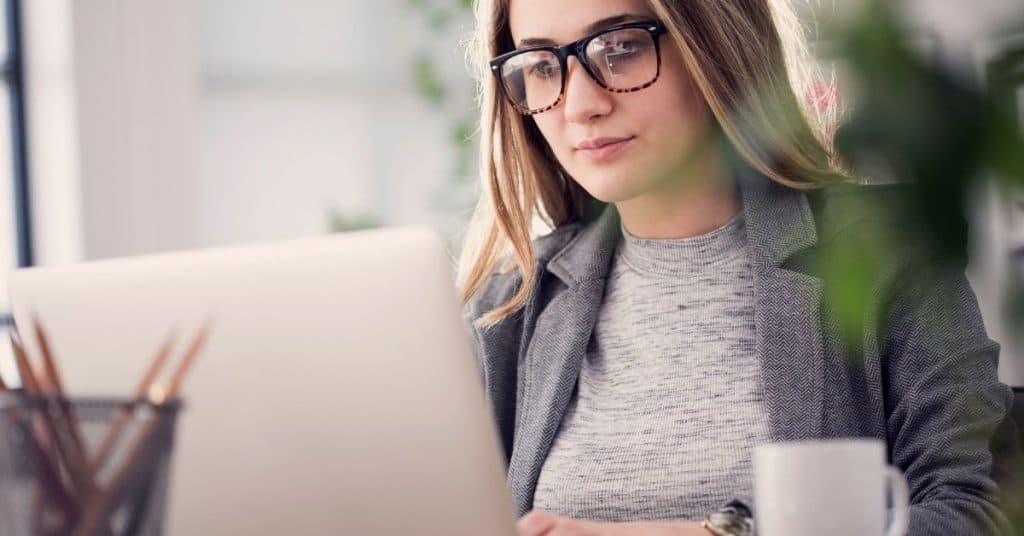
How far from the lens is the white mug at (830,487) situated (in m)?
0.81

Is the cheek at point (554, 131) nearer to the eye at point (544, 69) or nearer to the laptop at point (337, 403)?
the eye at point (544, 69)

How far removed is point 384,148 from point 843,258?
382 cm

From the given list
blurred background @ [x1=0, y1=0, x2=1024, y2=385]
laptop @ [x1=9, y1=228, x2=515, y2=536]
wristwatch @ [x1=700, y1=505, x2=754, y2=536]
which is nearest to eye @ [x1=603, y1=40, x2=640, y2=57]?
wristwatch @ [x1=700, y1=505, x2=754, y2=536]

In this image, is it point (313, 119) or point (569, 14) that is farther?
point (313, 119)

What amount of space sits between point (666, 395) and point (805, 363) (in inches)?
7.0

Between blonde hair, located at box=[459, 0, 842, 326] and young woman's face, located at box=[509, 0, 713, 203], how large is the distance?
1.1 inches

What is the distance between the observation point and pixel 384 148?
407cm

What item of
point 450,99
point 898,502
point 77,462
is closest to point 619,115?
point 898,502

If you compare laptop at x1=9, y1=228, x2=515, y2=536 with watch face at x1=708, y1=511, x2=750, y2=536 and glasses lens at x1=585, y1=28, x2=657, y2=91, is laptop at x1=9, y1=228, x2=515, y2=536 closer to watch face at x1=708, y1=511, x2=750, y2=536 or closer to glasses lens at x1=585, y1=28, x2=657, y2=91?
watch face at x1=708, y1=511, x2=750, y2=536

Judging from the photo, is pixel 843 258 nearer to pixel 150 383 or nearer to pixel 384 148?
pixel 150 383

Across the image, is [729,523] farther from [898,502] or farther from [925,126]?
[925,126]

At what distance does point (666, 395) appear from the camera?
152 cm

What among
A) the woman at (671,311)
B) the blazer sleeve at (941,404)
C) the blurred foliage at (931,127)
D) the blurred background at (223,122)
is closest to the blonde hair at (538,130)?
the woman at (671,311)

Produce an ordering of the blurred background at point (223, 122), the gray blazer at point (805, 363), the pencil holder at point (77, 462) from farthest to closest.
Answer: the blurred background at point (223, 122), the gray blazer at point (805, 363), the pencil holder at point (77, 462)
